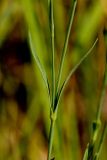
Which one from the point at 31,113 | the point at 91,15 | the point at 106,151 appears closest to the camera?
the point at 106,151

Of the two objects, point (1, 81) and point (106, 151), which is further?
point (1, 81)

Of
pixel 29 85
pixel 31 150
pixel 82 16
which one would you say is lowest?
pixel 31 150

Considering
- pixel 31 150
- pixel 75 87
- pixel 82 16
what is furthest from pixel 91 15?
pixel 31 150

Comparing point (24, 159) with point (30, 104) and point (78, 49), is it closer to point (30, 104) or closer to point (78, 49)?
point (30, 104)

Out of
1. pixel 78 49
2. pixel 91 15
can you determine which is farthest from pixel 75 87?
pixel 91 15

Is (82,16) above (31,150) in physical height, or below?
above

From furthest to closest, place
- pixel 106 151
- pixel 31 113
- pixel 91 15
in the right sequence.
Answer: pixel 91 15, pixel 31 113, pixel 106 151
